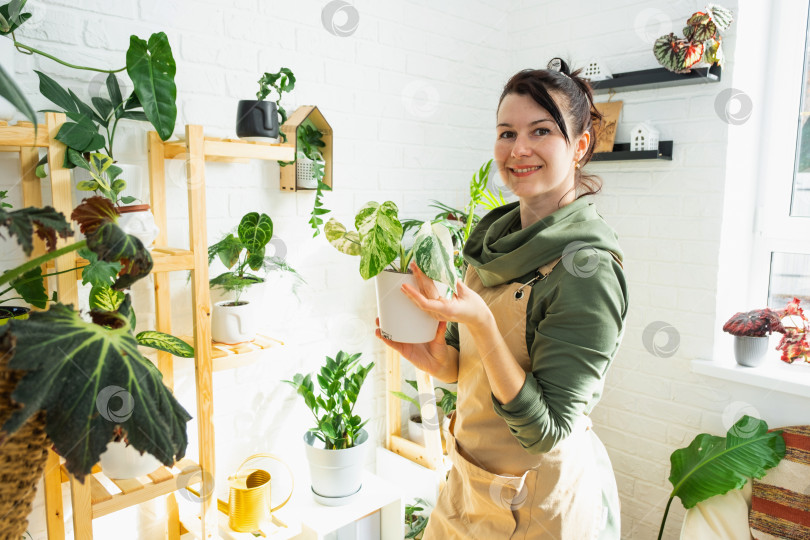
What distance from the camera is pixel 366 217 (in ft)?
3.07

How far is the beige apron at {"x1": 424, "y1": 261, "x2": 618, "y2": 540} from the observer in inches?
43.8

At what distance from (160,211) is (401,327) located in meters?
0.87

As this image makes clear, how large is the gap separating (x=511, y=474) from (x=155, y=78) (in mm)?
1097

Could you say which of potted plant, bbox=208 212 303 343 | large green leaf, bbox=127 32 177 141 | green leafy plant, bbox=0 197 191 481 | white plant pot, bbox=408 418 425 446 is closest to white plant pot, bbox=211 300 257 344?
potted plant, bbox=208 212 303 343

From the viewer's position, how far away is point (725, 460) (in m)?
1.75

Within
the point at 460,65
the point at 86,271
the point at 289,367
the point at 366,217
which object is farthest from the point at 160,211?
the point at 460,65

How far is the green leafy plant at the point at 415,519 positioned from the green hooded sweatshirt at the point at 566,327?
1.15m

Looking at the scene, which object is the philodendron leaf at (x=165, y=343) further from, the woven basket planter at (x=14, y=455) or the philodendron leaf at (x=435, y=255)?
the woven basket planter at (x=14, y=455)

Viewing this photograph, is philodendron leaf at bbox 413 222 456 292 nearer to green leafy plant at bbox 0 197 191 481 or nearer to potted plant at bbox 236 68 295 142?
green leafy plant at bbox 0 197 191 481

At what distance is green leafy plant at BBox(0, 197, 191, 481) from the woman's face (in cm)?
76

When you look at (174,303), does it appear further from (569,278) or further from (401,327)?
(569,278)

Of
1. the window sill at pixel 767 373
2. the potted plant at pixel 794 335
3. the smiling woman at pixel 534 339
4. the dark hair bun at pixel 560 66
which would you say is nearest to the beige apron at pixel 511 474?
the smiling woman at pixel 534 339

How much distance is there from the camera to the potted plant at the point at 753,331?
73.8 inches

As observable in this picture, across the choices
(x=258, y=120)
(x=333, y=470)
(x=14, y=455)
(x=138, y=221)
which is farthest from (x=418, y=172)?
(x=14, y=455)
